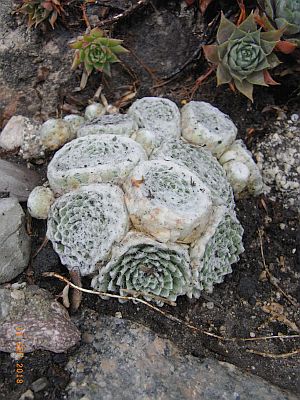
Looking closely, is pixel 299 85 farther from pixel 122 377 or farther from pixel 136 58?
pixel 122 377

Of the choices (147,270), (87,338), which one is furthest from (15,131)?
(87,338)

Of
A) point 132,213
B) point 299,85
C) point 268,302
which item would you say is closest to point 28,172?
point 132,213

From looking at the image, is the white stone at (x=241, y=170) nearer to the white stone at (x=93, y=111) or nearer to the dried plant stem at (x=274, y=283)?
the dried plant stem at (x=274, y=283)

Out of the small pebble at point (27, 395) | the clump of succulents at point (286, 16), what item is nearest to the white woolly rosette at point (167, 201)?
the small pebble at point (27, 395)

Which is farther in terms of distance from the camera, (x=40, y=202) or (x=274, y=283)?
(x=274, y=283)

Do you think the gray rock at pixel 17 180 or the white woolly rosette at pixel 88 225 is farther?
the gray rock at pixel 17 180

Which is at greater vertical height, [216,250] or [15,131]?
[15,131]

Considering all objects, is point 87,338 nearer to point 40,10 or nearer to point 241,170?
point 241,170
